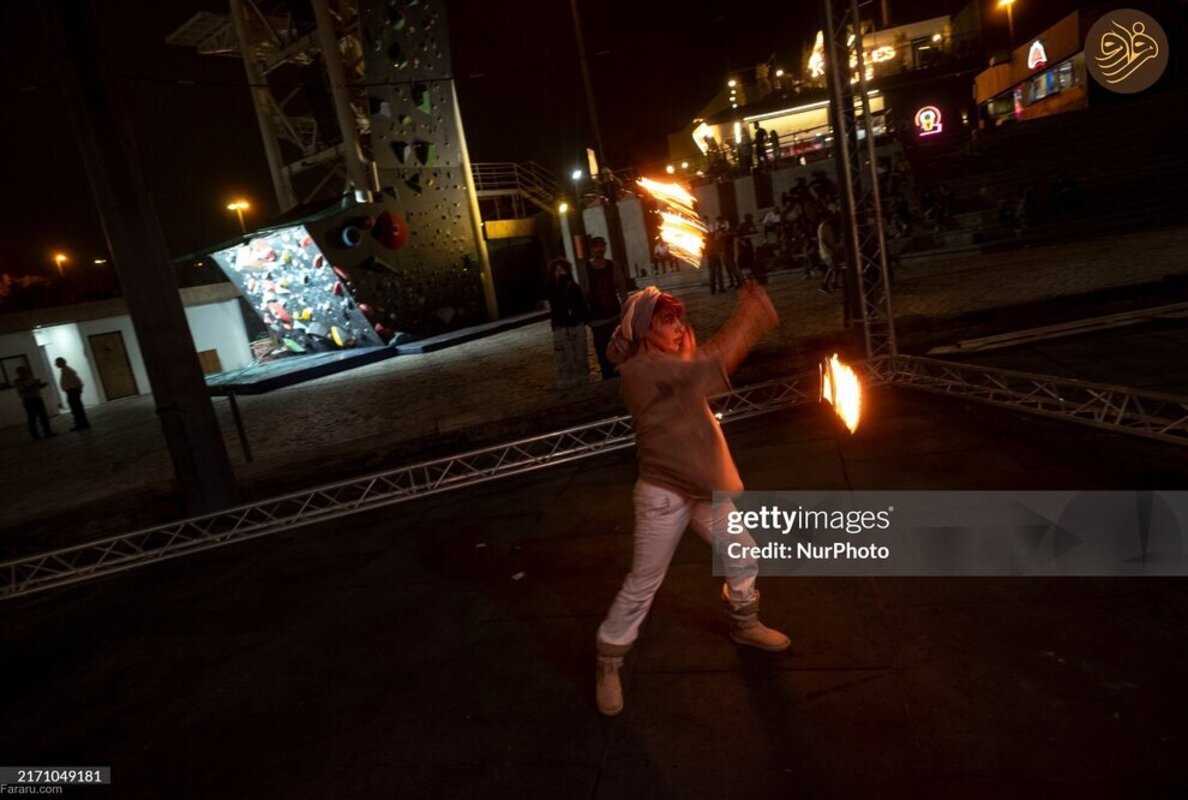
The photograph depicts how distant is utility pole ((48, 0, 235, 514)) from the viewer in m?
6.38

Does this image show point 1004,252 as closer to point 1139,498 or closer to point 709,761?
point 1139,498

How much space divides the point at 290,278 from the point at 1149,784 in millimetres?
21347

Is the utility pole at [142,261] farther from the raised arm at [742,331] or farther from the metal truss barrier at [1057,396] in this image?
the metal truss barrier at [1057,396]

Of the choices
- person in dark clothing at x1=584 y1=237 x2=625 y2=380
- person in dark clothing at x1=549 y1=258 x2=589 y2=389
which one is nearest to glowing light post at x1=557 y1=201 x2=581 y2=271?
person in dark clothing at x1=549 y1=258 x2=589 y2=389

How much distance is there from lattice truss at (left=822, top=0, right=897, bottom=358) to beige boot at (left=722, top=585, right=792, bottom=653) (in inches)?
194

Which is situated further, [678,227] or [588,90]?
[588,90]

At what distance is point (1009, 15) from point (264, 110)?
31696mm

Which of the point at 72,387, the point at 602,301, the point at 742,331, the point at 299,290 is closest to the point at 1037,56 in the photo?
the point at 602,301

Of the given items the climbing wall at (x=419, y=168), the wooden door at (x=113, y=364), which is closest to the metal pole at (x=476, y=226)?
the climbing wall at (x=419, y=168)

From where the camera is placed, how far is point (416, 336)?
20.8 metres

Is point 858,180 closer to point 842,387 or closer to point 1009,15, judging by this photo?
point 842,387

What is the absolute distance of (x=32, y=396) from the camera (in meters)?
14.4

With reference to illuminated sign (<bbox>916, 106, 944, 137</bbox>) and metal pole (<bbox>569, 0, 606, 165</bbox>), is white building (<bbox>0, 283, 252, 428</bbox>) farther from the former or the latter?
illuminated sign (<bbox>916, 106, 944, 137</bbox>)

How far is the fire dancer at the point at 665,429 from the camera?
301cm
